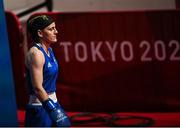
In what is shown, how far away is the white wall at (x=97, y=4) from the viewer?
1115 cm

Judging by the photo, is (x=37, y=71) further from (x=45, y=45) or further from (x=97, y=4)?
(x=97, y=4)

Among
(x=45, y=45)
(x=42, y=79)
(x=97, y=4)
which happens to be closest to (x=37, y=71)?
(x=42, y=79)

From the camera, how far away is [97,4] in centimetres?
1138

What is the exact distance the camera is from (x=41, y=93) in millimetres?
4363

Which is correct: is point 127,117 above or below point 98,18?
below

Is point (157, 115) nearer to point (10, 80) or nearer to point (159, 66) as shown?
point (159, 66)

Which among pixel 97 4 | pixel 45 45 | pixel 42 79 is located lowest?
pixel 97 4

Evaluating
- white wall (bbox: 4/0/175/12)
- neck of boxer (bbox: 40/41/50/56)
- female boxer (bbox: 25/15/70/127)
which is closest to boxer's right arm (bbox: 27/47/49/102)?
female boxer (bbox: 25/15/70/127)

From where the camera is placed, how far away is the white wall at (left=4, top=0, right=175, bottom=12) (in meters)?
11.1

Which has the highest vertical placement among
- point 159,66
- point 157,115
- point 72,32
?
point 72,32

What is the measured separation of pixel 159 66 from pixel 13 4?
15.3 ft

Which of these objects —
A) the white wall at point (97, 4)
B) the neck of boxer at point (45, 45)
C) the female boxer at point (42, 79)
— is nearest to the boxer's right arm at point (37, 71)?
the female boxer at point (42, 79)

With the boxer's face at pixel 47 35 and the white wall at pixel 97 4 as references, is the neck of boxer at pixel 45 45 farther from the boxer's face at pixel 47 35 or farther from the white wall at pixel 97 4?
the white wall at pixel 97 4

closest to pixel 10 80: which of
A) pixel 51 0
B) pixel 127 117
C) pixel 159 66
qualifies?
pixel 127 117
